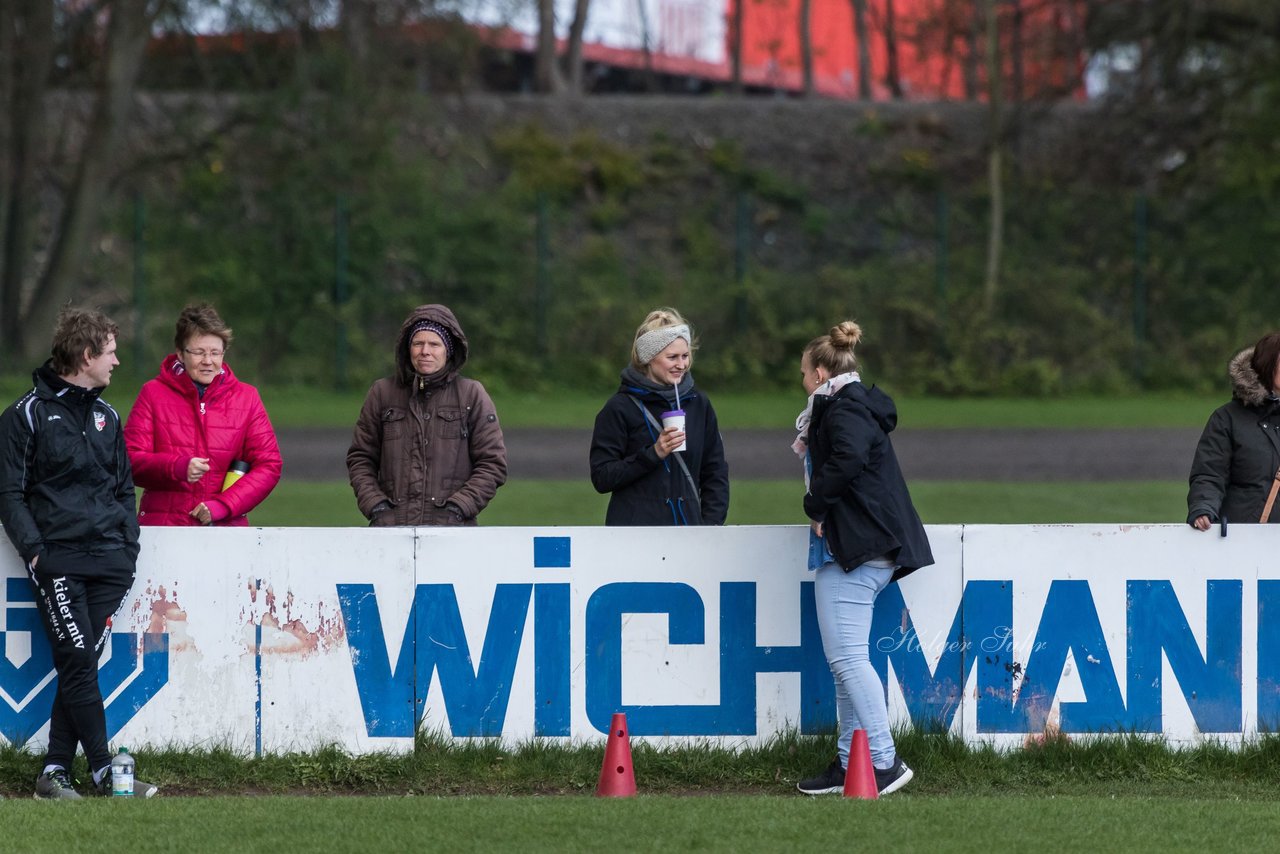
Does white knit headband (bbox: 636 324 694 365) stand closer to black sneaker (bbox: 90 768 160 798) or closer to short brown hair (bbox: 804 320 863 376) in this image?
short brown hair (bbox: 804 320 863 376)

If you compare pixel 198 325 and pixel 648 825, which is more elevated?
pixel 198 325

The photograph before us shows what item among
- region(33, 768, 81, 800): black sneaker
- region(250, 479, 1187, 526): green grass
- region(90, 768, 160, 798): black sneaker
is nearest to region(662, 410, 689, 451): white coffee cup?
region(90, 768, 160, 798): black sneaker

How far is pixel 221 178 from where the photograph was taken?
82.9 ft

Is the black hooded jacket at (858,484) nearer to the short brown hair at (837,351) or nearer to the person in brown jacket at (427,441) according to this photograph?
the short brown hair at (837,351)

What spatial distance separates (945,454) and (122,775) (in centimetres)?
1184

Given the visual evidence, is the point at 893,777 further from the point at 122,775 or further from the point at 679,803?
the point at 122,775

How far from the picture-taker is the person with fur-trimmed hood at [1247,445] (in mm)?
6508

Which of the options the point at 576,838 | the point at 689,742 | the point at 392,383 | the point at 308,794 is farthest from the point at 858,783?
the point at 392,383

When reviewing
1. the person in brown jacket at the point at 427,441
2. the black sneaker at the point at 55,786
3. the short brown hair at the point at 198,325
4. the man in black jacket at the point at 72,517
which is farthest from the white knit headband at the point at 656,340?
the black sneaker at the point at 55,786

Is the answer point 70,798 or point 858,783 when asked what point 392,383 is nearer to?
point 70,798

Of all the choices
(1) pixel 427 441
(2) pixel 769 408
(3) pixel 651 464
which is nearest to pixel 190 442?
(1) pixel 427 441

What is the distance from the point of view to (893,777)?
592cm

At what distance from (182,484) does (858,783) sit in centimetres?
287

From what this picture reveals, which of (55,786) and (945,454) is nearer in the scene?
(55,786)
